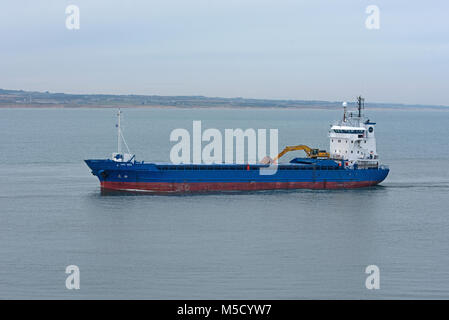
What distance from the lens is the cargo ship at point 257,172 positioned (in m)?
54.0

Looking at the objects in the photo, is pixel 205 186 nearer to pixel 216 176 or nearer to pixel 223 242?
pixel 216 176

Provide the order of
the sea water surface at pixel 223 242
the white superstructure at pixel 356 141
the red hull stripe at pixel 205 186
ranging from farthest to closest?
1. the white superstructure at pixel 356 141
2. the red hull stripe at pixel 205 186
3. the sea water surface at pixel 223 242

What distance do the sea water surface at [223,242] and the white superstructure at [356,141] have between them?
131 inches

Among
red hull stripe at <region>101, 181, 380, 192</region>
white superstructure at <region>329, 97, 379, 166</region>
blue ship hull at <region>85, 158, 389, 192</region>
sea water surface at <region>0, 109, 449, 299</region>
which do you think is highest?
white superstructure at <region>329, 97, 379, 166</region>

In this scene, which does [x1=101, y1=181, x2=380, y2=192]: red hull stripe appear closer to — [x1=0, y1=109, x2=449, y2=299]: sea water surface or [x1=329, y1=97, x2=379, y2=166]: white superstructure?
[x1=0, y1=109, x2=449, y2=299]: sea water surface

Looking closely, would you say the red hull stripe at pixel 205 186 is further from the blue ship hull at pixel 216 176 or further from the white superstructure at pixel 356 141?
the white superstructure at pixel 356 141

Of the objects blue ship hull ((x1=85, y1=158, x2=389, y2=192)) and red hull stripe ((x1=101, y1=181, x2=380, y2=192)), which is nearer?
blue ship hull ((x1=85, y1=158, x2=389, y2=192))

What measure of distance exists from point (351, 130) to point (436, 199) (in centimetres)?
1096

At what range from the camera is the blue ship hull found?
53.9 m

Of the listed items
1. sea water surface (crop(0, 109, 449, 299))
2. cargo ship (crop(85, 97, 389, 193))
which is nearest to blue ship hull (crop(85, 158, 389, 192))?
cargo ship (crop(85, 97, 389, 193))

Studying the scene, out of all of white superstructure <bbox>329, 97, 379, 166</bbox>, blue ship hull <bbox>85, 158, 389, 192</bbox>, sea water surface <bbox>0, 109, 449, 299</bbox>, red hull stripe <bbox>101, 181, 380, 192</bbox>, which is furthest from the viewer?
white superstructure <bbox>329, 97, 379, 166</bbox>

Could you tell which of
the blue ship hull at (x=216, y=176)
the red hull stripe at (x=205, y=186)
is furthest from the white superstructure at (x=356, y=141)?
the red hull stripe at (x=205, y=186)

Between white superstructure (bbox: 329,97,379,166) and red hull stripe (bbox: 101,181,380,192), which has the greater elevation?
white superstructure (bbox: 329,97,379,166)

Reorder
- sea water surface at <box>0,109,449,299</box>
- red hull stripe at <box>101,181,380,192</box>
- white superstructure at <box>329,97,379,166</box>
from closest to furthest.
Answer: sea water surface at <box>0,109,449,299</box>
red hull stripe at <box>101,181,380,192</box>
white superstructure at <box>329,97,379,166</box>
